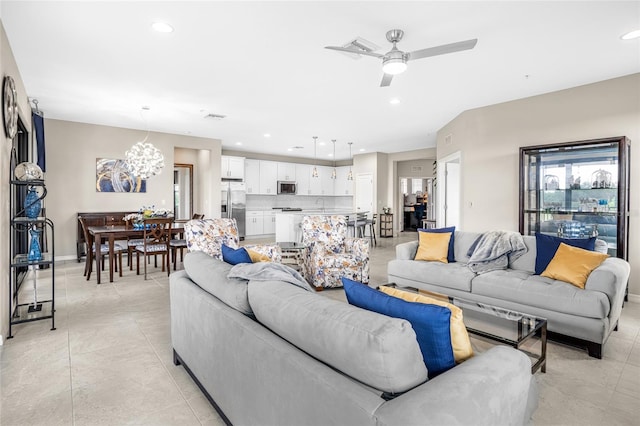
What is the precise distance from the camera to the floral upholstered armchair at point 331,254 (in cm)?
458

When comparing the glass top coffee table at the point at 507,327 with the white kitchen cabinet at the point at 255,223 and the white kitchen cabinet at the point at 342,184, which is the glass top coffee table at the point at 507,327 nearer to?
the white kitchen cabinet at the point at 255,223

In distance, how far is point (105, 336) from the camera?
3.04 meters

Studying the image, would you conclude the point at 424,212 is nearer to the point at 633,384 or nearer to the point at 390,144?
the point at 390,144

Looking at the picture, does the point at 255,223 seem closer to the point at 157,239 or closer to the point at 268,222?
the point at 268,222

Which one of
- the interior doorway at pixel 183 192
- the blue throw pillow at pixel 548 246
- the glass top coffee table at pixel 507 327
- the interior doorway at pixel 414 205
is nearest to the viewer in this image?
the glass top coffee table at pixel 507 327

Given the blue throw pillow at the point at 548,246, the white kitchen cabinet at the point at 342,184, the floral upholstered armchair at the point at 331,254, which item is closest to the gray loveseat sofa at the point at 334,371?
the blue throw pillow at the point at 548,246

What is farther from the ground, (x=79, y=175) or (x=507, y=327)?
(x=79, y=175)

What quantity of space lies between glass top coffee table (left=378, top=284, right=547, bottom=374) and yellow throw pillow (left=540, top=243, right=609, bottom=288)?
796 millimetres

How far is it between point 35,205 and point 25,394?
6.21ft

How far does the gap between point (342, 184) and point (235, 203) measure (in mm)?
4008

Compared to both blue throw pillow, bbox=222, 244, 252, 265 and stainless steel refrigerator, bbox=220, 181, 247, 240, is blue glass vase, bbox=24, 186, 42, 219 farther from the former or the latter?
stainless steel refrigerator, bbox=220, 181, 247, 240

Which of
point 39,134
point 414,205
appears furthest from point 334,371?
point 414,205

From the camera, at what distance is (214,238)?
4.58 meters

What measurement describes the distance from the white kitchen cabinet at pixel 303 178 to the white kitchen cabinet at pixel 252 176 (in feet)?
4.90
